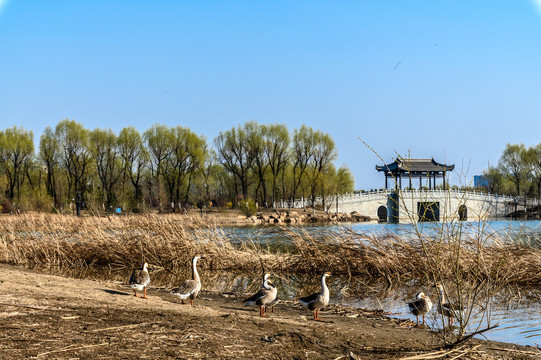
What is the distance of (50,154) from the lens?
62.8 metres

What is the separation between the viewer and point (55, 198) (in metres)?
63.8

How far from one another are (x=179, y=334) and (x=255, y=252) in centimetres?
963

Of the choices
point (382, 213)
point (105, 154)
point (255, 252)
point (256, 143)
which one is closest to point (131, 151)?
point (105, 154)

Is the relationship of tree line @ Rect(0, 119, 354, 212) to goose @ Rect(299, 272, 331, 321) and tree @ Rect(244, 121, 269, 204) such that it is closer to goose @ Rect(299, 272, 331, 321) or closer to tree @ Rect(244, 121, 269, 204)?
tree @ Rect(244, 121, 269, 204)

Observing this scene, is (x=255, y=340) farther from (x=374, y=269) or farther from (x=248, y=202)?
(x=248, y=202)

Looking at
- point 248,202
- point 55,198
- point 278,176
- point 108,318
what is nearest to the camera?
point 108,318

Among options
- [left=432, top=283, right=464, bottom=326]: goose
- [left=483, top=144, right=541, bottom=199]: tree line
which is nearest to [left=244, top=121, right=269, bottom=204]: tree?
[left=483, top=144, right=541, bottom=199]: tree line

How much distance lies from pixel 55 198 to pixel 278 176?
95.6ft

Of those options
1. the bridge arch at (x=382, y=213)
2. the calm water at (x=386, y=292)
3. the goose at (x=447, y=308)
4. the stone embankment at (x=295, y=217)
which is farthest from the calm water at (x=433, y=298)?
the bridge arch at (x=382, y=213)

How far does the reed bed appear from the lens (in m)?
13.0

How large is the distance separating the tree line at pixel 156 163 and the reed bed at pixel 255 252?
41.4 m

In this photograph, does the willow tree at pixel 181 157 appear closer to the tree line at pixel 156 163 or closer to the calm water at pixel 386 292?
the tree line at pixel 156 163

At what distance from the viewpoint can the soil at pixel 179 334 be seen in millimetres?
5191

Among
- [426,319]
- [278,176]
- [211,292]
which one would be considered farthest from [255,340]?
[278,176]
